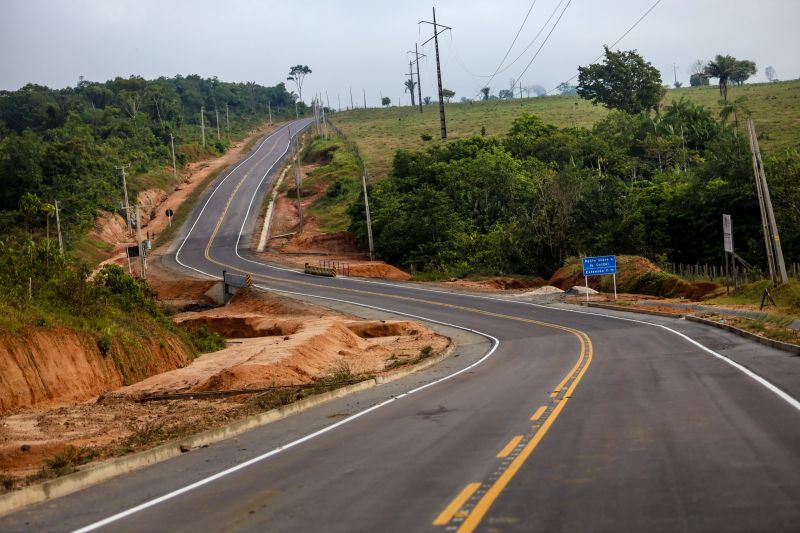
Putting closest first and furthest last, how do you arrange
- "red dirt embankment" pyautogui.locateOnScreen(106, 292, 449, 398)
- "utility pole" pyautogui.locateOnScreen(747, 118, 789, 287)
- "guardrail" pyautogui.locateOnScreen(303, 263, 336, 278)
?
1. "red dirt embankment" pyautogui.locateOnScreen(106, 292, 449, 398)
2. "utility pole" pyautogui.locateOnScreen(747, 118, 789, 287)
3. "guardrail" pyautogui.locateOnScreen(303, 263, 336, 278)

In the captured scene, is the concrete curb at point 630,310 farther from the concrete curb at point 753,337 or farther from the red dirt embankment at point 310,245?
the red dirt embankment at point 310,245

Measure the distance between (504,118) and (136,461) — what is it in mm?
139316

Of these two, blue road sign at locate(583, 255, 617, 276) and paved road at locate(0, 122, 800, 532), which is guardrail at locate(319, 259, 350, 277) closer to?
blue road sign at locate(583, 255, 617, 276)

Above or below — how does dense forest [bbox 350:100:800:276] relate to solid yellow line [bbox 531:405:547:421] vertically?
above

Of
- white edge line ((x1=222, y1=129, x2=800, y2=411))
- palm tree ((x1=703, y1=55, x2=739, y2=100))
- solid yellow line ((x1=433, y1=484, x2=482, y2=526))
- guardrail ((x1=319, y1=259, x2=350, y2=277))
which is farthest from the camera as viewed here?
palm tree ((x1=703, y1=55, x2=739, y2=100))

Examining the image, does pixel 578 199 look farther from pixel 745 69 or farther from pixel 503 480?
pixel 745 69

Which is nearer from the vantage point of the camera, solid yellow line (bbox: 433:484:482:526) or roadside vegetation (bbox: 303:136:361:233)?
solid yellow line (bbox: 433:484:482:526)

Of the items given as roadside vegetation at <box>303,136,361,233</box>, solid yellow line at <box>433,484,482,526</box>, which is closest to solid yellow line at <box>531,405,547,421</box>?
solid yellow line at <box>433,484,482,526</box>

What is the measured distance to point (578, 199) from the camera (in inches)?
2692

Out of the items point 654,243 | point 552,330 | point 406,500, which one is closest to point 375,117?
point 654,243

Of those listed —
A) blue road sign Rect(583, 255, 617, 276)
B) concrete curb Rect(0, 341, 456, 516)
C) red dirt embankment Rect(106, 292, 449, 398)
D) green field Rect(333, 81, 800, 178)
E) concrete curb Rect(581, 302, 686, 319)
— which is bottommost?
concrete curb Rect(581, 302, 686, 319)

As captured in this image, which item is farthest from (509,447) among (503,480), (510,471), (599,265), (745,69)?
(745,69)

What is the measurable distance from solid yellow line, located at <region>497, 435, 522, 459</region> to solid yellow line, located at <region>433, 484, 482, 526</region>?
5.93ft

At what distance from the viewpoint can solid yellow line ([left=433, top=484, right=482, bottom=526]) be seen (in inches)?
308
